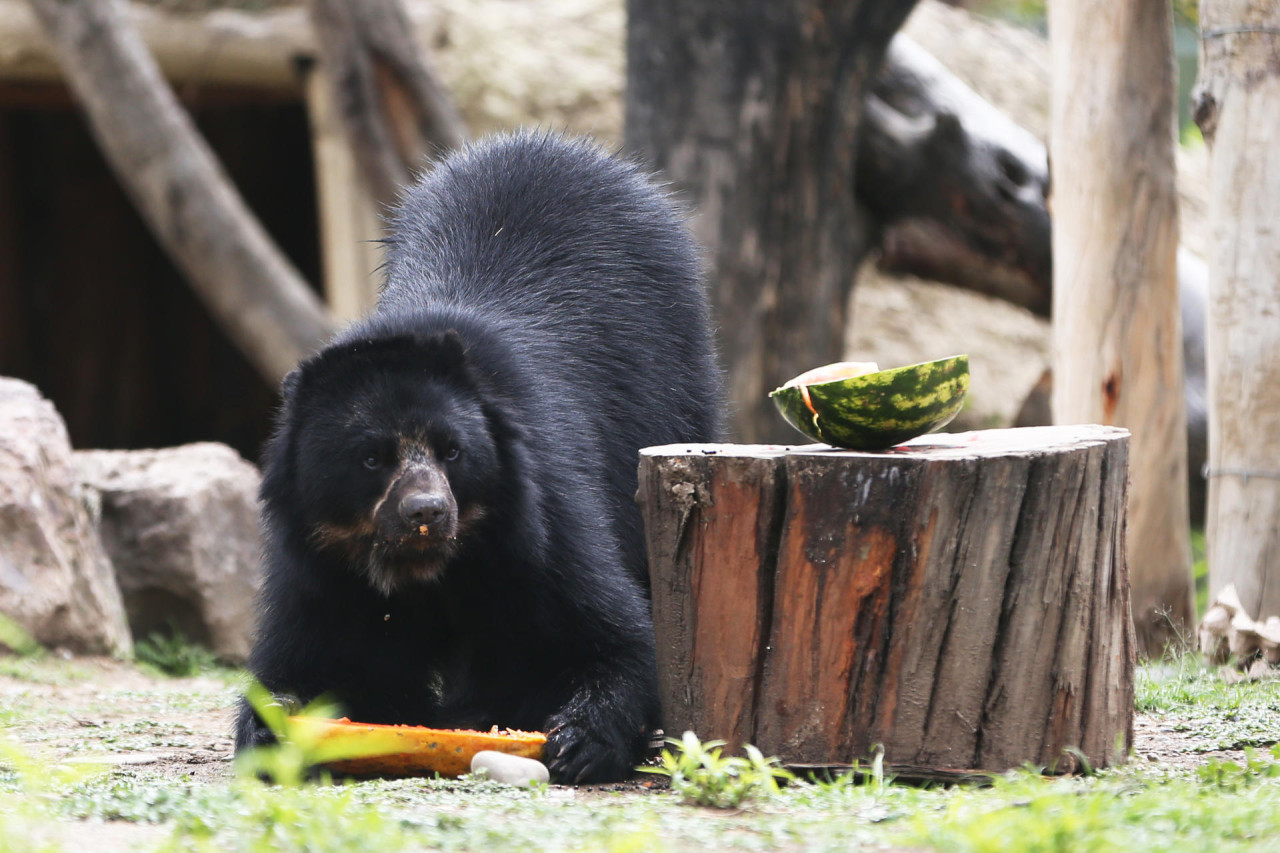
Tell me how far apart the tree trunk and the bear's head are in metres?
4.28

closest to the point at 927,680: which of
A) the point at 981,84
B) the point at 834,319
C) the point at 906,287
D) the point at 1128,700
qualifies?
the point at 1128,700

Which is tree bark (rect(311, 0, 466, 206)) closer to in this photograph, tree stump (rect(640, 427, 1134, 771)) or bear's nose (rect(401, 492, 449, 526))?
bear's nose (rect(401, 492, 449, 526))

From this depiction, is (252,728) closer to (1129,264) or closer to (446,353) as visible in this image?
(446,353)

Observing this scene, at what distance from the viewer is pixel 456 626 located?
12.1 ft

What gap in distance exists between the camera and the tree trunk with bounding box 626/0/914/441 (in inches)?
294

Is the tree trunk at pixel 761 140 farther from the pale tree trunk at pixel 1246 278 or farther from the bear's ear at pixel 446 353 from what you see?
the bear's ear at pixel 446 353

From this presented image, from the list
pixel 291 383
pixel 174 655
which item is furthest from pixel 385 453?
pixel 174 655

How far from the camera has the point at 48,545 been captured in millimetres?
5348

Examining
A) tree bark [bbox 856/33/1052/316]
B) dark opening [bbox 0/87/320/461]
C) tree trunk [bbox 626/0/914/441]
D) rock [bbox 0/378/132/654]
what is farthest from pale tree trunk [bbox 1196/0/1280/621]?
dark opening [bbox 0/87/320/461]

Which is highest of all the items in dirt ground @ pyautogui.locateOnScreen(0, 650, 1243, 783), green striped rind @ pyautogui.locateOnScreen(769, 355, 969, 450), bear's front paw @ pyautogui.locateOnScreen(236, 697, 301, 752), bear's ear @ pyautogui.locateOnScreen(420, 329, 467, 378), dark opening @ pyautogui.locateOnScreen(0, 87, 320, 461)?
dark opening @ pyautogui.locateOnScreen(0, 87, 320, 461)

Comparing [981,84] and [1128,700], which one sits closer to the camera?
[1128,700]

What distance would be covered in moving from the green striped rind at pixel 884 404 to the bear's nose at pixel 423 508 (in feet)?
2.64

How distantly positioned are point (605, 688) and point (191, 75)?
7.67 m

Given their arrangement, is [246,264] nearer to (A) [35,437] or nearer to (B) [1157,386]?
(A) [35,437]
